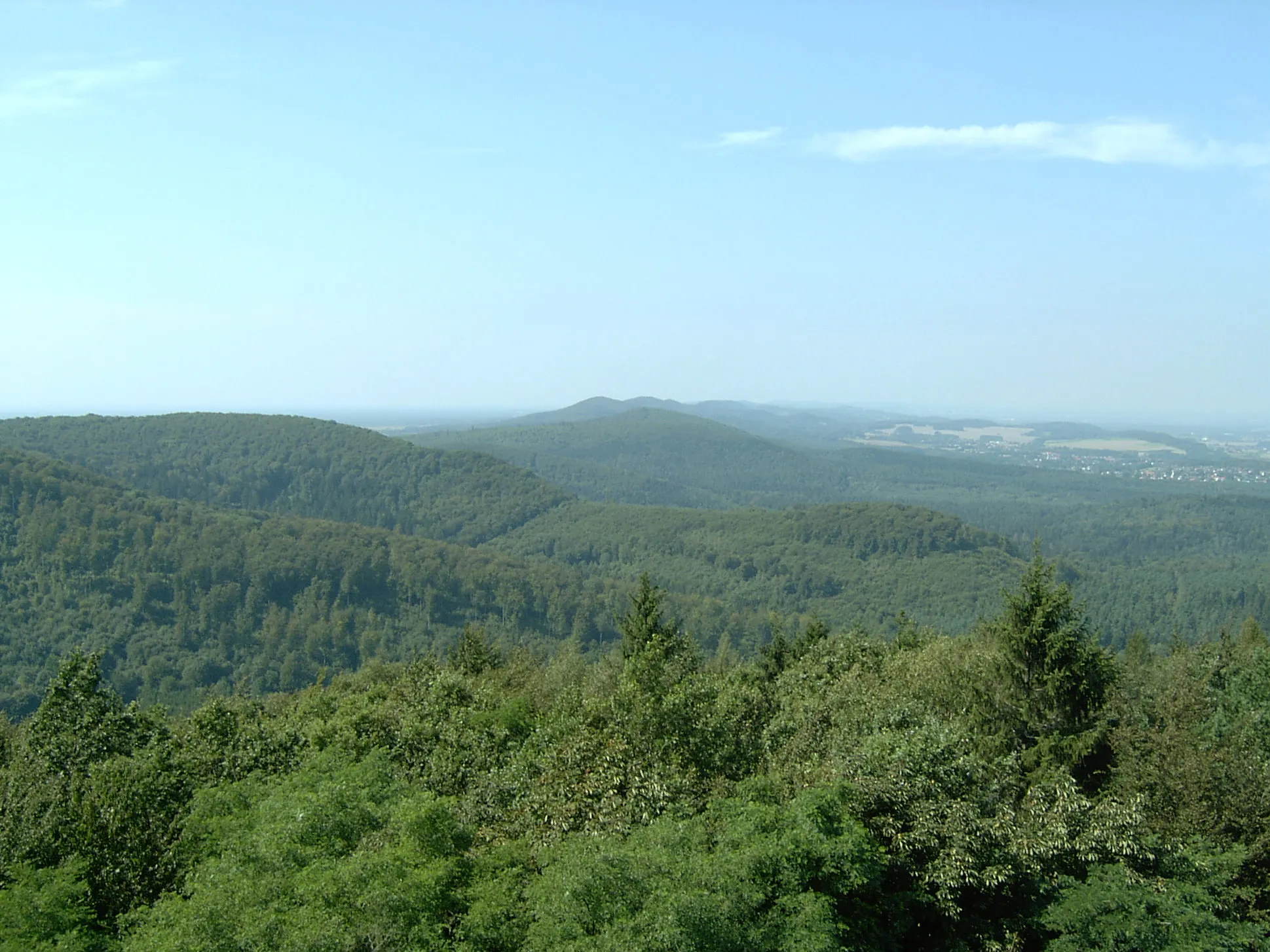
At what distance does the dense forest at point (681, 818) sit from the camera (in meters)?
15.4

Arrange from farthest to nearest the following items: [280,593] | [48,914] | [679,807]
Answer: [280,593] → [679,807] → [48,914]

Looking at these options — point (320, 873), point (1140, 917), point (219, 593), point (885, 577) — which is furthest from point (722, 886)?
point (885, 577)

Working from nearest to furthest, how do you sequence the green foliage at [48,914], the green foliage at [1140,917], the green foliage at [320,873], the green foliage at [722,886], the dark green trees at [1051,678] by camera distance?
the green foliage at [722,886] → the green foliage at [320,873] → the green foliage at [48,914] → the green foliage at [1140,917] → the dark green trees at [1051,678]

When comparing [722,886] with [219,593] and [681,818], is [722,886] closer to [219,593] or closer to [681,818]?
[681,818]

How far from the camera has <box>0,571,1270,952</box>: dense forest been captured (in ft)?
50.4

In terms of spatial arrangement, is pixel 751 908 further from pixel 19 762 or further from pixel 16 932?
pixel 19 762

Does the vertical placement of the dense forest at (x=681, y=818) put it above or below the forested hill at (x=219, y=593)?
above

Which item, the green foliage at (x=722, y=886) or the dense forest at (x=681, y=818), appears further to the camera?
the dense forest at (x=681, y=818)

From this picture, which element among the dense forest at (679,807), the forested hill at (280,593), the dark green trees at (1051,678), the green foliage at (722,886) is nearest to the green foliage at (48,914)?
the dense forest at (679,807)

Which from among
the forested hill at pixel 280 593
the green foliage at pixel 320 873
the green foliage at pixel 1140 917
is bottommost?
the forested hill at pixel 280 593

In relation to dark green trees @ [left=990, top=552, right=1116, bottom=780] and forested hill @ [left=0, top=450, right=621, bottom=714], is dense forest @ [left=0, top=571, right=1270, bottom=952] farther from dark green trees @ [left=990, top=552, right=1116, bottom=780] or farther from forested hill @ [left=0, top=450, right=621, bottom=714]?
forested hill @ [left=0, top=450, right=621, bottom=714]

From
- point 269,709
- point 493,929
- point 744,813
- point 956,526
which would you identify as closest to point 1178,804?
point 744,813

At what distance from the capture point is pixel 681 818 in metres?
18.8

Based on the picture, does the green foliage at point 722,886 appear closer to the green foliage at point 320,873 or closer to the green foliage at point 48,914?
the green foliage at point 320,873
